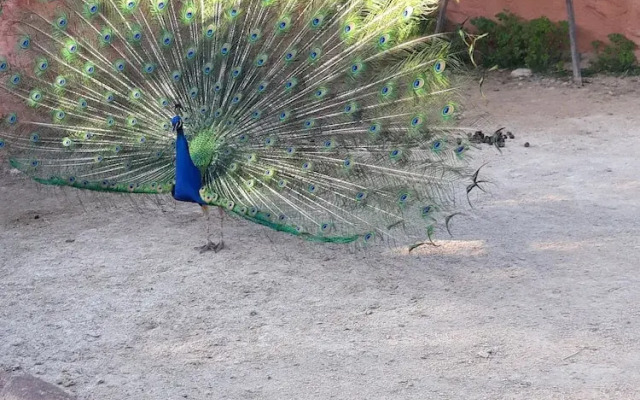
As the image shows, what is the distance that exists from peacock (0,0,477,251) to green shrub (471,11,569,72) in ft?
13.4

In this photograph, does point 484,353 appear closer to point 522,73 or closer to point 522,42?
point 522,73

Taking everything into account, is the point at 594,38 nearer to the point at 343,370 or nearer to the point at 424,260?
the point at 424,260

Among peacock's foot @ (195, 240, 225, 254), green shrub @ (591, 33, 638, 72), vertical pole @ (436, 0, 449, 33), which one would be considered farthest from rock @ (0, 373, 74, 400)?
green shrub @ (591, 33, 638, 72)

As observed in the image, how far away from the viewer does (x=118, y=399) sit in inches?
135

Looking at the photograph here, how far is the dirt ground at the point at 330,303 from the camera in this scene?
Answer: 11.5ft

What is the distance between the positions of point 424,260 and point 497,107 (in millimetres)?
3418

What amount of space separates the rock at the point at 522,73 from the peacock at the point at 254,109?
393 centimetres

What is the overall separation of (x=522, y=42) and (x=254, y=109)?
475cm

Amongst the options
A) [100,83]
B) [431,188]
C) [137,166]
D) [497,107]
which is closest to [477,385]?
[431,188]

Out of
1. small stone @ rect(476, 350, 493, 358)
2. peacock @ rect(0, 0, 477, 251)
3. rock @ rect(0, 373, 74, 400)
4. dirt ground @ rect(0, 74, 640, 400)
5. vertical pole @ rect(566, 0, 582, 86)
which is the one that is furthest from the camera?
vertical pole @ rect(566, 0, 582, 86)

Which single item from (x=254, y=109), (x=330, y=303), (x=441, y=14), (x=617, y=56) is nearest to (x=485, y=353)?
(x=330, y=303)

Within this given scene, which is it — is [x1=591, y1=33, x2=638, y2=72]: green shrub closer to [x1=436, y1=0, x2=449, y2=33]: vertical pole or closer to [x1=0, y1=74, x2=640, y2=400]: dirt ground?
[x1=436, y1=0, x2=449, y2=33]: vertical pole

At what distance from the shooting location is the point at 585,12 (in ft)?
28.0

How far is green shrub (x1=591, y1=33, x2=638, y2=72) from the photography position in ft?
27.0
